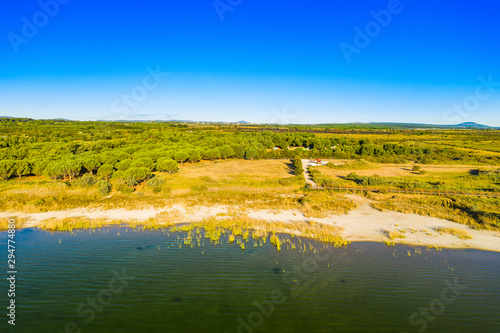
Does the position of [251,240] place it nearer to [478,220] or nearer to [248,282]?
[248,282]

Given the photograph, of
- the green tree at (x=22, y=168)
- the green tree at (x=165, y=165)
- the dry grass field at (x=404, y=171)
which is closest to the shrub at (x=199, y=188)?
the green tree at (x=165, y=165)

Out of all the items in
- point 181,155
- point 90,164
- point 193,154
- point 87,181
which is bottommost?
point 87,181

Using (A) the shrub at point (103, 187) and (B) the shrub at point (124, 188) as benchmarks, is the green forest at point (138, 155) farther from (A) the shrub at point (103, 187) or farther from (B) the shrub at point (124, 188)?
(B) the shrub at point (124, 188)

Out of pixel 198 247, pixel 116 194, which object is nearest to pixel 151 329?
pixel 198 247

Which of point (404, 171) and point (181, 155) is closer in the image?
point (404, 171)

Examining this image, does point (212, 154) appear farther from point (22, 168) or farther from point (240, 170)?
point (22, 168)

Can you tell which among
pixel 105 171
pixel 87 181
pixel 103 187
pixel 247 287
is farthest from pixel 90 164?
pixel 247 287
